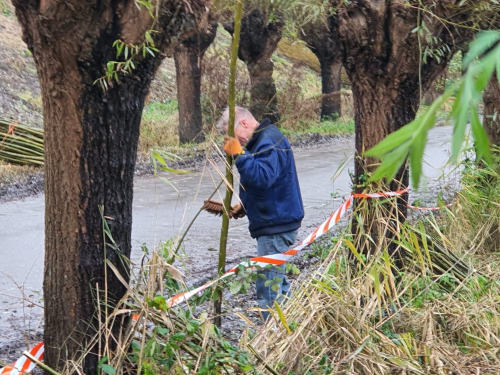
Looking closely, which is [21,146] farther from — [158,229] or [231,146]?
[231,146]

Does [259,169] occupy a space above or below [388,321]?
above

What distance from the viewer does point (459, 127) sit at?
101 centimetres

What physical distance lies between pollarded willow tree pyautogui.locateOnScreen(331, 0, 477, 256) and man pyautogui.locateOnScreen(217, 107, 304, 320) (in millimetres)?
510


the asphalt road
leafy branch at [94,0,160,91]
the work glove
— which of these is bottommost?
the asphalt road

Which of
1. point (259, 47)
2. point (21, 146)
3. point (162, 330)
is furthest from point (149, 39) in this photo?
point (259, 47)

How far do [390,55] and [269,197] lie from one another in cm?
133

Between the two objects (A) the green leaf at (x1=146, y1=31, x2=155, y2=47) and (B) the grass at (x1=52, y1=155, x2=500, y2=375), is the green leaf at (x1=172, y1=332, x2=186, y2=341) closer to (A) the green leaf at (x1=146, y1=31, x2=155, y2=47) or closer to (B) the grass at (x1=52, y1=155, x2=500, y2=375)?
(B) the grass at (x1=52, y1=155, x2=500, y2=375)

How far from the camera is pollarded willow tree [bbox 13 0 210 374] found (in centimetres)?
324

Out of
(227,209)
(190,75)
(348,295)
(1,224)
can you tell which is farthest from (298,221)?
Answer: (190,75)

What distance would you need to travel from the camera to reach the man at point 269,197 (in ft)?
16.7

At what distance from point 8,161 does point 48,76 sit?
10.0m

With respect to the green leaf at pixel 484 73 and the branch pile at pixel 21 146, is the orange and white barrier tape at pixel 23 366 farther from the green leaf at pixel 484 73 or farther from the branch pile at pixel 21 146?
the branch pile at pixel 21 146

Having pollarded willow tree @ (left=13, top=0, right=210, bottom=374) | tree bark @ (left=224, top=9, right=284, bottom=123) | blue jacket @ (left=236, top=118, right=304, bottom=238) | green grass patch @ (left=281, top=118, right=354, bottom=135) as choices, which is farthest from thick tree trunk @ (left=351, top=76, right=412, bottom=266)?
green grass patch @ (left=281, top=118, right=354, bottom=135)

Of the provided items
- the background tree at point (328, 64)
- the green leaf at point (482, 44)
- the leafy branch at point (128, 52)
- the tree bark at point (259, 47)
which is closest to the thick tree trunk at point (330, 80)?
the background tree at point (328, 64)
